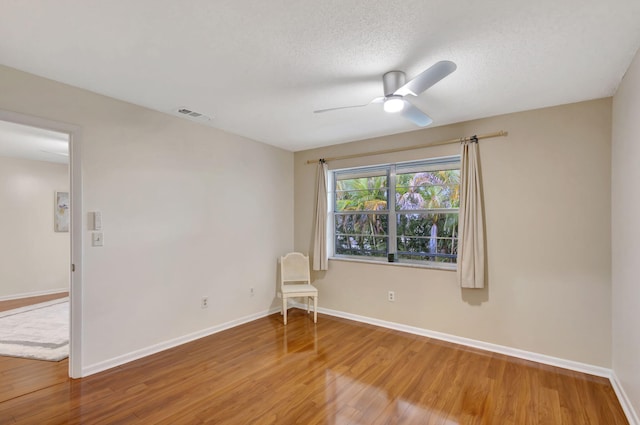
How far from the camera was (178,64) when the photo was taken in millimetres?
2275

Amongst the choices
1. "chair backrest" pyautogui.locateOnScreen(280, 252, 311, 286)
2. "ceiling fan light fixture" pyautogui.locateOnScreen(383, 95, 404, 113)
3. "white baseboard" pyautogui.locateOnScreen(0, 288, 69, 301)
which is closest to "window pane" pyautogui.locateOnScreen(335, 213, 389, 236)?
"chair backrest" pyautogui.locateOnScreen(280, 252, 311, 286)

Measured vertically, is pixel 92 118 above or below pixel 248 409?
above

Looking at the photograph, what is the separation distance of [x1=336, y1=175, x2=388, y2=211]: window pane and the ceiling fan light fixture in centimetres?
195

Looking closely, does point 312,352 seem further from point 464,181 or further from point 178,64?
point 178,64

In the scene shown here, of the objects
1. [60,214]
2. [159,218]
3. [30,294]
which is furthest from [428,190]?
[30,294]

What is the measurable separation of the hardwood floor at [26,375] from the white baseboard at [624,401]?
433 cm

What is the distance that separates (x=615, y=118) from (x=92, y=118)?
4588 mm

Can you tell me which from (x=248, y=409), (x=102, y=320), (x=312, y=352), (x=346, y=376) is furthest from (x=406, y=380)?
(x=102, y=320)

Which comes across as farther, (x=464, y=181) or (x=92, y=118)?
(x=464, y=181)

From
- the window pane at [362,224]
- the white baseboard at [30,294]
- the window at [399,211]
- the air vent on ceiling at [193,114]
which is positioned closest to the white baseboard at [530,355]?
the window at [399,211]

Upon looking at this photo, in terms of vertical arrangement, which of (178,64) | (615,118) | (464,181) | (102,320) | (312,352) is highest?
(178,64)

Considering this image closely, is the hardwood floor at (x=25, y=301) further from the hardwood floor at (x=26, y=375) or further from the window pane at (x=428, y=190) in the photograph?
the window pane at (x=428, y=190)

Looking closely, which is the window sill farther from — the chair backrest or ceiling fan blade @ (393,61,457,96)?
ceiling fan blade @ (393,61,457,96)

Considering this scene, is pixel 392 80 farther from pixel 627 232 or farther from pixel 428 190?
pixel 627 232
